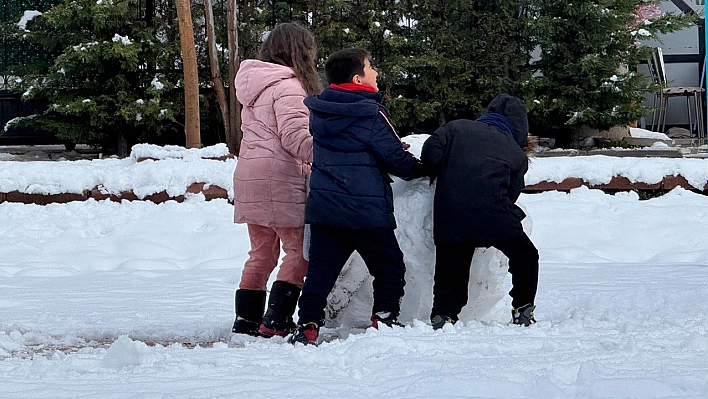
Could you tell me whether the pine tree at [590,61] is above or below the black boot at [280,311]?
above

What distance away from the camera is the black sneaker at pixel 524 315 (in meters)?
4.47

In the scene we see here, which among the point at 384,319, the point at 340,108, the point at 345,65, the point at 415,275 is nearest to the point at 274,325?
the point at 384,319

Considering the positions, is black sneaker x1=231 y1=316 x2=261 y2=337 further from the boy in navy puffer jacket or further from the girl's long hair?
the girl's long hair

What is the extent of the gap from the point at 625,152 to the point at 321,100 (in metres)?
10.1

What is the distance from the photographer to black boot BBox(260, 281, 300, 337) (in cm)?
448

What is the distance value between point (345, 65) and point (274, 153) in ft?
1.73

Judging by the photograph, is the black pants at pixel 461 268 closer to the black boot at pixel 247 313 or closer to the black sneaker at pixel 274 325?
the black sneaker at pixel 274 325

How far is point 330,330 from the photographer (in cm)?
462

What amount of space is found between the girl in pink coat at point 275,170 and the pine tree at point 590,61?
10.3 metres

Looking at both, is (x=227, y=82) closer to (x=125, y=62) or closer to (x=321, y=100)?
(x=125, y=62)

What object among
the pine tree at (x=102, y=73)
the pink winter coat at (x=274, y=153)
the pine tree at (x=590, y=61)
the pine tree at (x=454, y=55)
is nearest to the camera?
the pink winter coat at (x=274, y=153)

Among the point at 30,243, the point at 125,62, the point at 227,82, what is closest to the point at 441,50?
the point at 227,82

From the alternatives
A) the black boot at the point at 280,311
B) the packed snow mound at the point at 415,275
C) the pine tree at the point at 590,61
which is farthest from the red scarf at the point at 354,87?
the pine tree at the point at 590,61

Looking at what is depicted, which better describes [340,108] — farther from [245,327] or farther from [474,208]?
[245,327]
